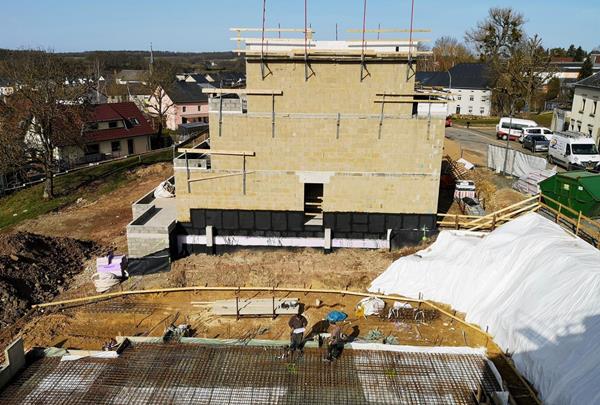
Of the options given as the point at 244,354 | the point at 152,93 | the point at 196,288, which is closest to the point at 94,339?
the point at 196,288

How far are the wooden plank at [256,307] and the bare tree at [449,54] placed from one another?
94594mm

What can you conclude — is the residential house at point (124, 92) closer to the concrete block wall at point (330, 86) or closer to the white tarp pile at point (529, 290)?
the concrete block wall at point (330, 86)

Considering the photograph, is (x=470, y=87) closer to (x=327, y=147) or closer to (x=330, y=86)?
(x=330, y=86)

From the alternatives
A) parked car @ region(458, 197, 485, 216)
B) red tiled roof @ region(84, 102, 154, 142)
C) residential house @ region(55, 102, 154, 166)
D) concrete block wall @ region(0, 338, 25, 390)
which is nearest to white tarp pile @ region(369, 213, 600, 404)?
parked car @ region(458, 197, 485, 216)

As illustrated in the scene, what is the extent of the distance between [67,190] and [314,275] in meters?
26.7

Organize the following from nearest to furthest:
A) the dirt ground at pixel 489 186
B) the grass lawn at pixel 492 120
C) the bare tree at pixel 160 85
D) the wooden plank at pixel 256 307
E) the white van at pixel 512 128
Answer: the wooden plank at pixel 256 307 < the dirt ground at pixel 489 186 < the white van at pixel 512 128 < the grass lawn at pixel 492 120 < the bare tree at pixel 160 85

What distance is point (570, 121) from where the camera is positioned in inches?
1842

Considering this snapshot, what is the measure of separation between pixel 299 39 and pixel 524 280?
15.4 meters

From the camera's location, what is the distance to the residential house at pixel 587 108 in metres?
41.7

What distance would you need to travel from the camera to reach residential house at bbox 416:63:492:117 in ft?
231

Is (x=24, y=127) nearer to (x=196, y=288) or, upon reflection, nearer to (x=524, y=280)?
(x=196, y=288)

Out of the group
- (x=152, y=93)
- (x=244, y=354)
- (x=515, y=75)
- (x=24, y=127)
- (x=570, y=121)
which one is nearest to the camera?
(x=244, y=354)

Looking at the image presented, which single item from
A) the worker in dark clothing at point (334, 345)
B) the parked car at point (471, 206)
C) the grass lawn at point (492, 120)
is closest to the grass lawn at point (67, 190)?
the parked car at point (471, 206)

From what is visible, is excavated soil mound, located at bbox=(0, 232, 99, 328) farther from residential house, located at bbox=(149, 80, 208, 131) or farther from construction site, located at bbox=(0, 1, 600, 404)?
residential house, located at bbox=(149, 80, 208, 131)
